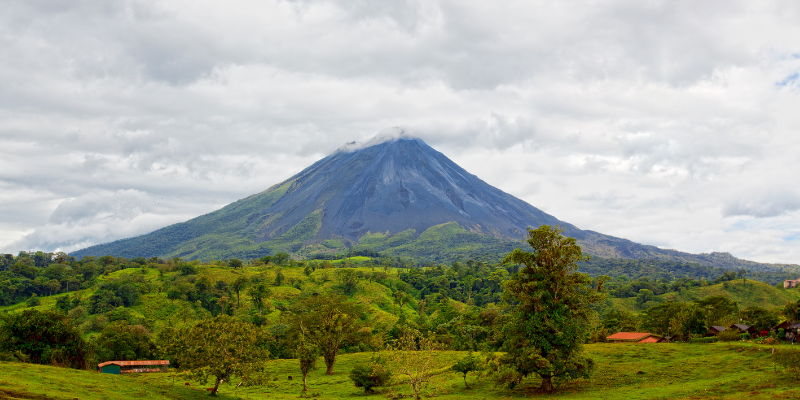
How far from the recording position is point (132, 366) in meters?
56.3

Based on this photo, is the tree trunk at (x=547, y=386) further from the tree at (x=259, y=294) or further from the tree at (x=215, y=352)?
the tree at (x=259, y=294)

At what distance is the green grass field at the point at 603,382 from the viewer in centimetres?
2658

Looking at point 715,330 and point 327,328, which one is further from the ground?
point 715,330

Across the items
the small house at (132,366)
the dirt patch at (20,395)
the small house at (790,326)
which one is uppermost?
the small house at (790,326)

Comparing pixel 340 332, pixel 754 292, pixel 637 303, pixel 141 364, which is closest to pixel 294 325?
pixel 340 332

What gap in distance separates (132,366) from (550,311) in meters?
48.8

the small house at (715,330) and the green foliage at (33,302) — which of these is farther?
the green foliage at (33,302)

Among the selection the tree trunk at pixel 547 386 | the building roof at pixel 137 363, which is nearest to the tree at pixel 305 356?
the tree trunk at pixel 547 386

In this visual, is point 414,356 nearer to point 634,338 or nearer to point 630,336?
point 634,338

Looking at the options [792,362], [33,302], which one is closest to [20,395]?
[792,362]

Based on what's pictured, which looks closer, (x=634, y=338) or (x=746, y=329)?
(x=746, y=329)

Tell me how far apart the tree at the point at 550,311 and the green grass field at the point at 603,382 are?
2117mm

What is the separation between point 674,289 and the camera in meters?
145

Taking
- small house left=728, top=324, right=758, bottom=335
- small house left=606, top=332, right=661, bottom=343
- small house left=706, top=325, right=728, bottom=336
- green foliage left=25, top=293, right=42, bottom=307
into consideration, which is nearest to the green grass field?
small house left=606, top=332, right=661, bottom=343
